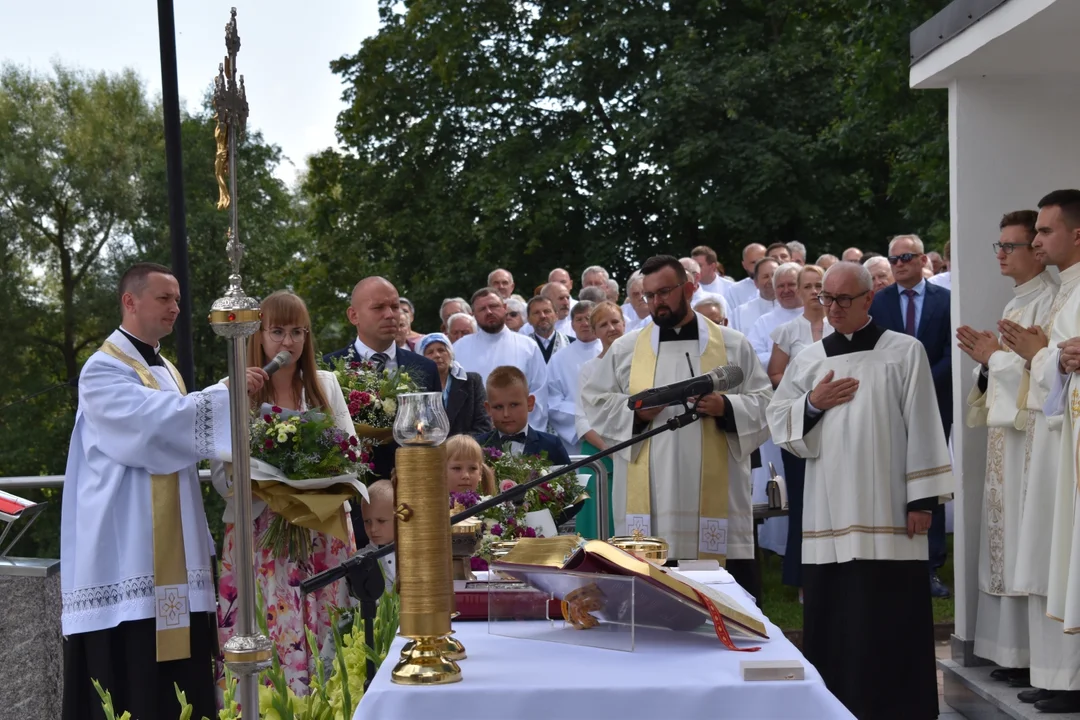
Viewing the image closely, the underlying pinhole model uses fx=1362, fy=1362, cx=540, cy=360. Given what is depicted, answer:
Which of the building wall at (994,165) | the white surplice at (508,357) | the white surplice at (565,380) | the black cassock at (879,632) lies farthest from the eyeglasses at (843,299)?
the white surplice at (508,357)

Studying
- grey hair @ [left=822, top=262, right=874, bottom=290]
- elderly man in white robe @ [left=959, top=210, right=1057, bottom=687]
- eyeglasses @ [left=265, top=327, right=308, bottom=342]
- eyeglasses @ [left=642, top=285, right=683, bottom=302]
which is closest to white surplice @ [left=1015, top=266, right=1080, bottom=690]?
elderly man in white robe @ [left=959, top=210, right=1057, bottom=687]

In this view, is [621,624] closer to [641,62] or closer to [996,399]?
[996,399]

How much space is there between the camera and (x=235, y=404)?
291 cm

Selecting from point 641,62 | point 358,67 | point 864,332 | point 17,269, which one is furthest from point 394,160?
point 864,332

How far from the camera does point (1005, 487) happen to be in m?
6.71

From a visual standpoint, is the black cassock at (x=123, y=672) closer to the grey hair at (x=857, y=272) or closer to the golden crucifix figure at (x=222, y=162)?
the golden crucifix figure at (x=222, y=162)

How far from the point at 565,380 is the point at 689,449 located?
151 inches

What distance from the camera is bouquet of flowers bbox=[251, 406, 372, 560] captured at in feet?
17.8

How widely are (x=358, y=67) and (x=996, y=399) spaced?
66.3ft

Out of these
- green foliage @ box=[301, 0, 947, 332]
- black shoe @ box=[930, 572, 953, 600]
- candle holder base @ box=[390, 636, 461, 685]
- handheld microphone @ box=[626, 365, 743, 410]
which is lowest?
black shoe @ box=[930, 572, 953, 600]

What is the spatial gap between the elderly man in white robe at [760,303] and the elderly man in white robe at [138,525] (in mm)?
6487

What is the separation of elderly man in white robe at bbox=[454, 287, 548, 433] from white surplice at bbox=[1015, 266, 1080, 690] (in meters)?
4.89

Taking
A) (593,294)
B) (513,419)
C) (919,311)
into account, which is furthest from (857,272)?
(593,294)

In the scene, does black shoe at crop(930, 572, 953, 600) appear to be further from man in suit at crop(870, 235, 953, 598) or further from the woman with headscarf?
the woman with headscarf
